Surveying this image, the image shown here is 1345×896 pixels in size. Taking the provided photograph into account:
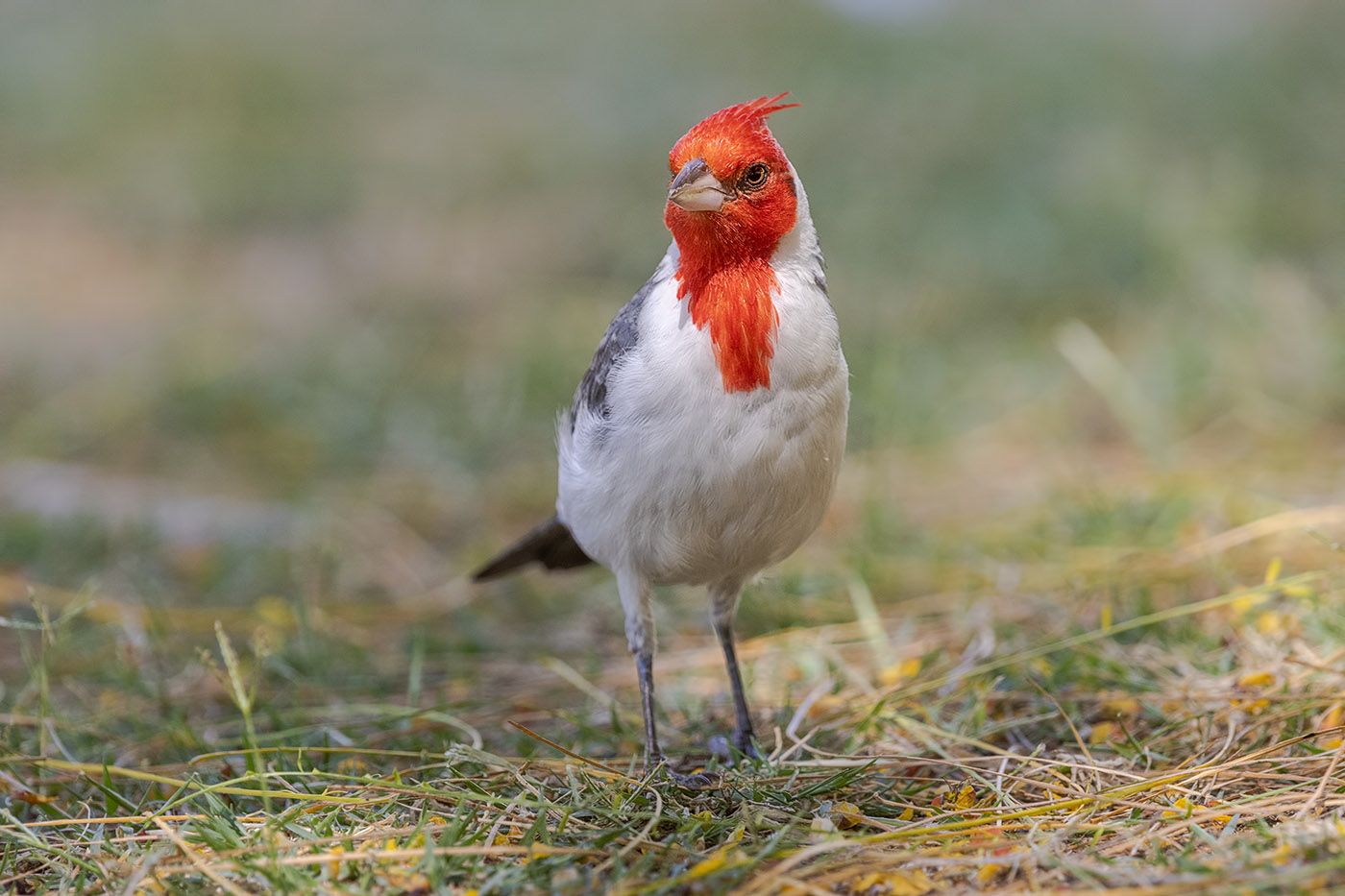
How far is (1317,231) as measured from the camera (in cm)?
664

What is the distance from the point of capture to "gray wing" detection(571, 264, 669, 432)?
2916 millimetres

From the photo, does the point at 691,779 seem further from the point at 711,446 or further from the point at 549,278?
the point at 549,278

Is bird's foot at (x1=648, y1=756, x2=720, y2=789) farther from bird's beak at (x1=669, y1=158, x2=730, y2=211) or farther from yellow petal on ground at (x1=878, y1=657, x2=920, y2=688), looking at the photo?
bird's beak at (x1=669, y1=158, x2=730, y2=211)

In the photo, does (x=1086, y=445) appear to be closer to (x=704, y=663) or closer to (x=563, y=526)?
(x=704, y=663)

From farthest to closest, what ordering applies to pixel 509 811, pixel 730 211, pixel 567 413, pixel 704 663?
pixel 704 663 < pixel 567 413 < pixel 730 211 < pixel 509 811

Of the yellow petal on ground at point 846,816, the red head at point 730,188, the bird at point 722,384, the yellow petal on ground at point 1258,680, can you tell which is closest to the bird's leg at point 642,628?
the bird at point 722,384

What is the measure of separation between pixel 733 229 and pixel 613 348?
1.40 feet

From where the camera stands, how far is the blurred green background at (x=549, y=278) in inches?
175

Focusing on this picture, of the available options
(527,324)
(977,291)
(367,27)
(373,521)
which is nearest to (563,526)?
(373,521)

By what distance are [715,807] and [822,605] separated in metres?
1.50

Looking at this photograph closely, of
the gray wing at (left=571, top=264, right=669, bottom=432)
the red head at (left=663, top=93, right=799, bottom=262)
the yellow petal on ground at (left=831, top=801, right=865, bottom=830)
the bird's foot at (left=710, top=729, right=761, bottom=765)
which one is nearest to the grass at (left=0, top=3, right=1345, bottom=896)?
the yellow petal on ground at (left=831, top=801, right=865, bottom=830)

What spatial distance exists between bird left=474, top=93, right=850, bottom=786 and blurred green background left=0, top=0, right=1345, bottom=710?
0.98 m

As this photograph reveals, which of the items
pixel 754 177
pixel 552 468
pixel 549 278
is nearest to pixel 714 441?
pixel 754 177

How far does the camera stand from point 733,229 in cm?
274
